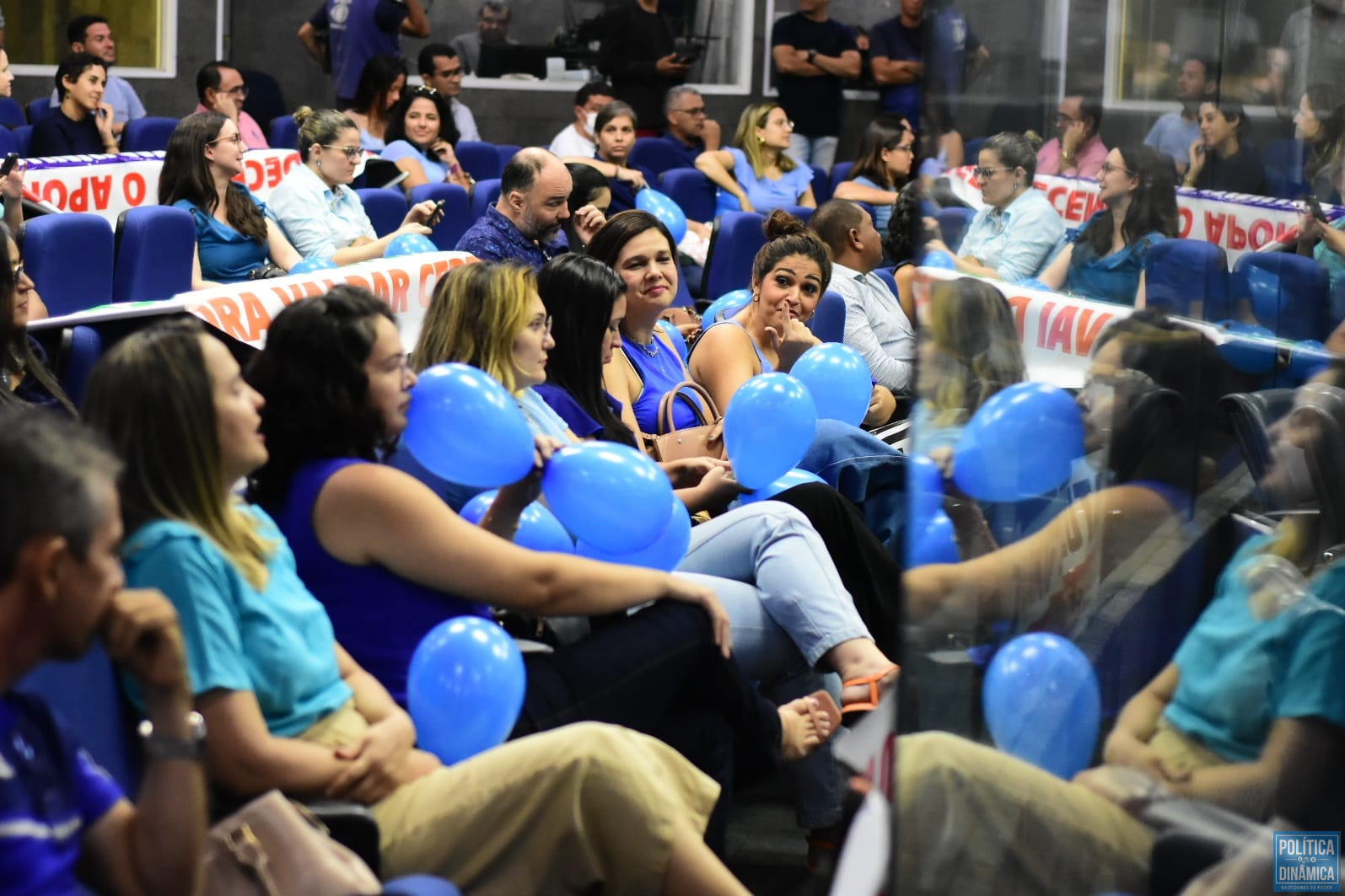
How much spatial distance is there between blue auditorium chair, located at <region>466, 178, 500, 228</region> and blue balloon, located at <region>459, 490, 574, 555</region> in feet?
12.0

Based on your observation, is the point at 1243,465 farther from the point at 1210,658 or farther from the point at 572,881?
the point at 572,881

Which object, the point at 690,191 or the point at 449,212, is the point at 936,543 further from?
the point at 690,191

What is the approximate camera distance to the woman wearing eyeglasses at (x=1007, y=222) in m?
1.34

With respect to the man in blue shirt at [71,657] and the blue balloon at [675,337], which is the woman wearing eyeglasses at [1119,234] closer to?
the man in blue shirt at [71,657]

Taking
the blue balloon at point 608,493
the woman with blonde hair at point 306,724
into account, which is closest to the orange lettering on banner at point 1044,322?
the woman with blonde hair at point 306,724

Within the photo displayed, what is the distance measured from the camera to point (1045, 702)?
4.56 ft

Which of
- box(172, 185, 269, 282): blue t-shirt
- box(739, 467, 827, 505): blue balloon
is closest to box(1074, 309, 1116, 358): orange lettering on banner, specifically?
box(739, 467, 827, 505): blue balloon

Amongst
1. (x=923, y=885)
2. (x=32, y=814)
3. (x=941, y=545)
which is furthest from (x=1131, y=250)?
(x=32, y=814)

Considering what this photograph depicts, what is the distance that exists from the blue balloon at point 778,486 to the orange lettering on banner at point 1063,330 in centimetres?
160

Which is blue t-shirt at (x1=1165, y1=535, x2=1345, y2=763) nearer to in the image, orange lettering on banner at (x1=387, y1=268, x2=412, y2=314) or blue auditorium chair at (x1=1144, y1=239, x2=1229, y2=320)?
blue auditorium chair at (x1=1144, y1=239, x2=1229, y2=320)

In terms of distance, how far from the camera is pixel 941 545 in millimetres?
1371

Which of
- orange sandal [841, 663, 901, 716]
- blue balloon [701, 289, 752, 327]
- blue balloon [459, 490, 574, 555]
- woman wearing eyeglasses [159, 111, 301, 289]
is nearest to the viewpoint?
blue balloon [459, 490, 574, 555]

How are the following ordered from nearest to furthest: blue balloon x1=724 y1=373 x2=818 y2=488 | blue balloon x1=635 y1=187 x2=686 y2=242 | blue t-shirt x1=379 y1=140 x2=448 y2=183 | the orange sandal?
the orange sandal → blue balloon x1=724 y1=373 x2=818 y2=488 → blue balloon x1=635 y1=187 x2=686 y2=242 → blue t-shirt x1=379 y1=140 x2=448 y2=183

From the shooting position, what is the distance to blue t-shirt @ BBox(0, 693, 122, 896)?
4.44 ft
